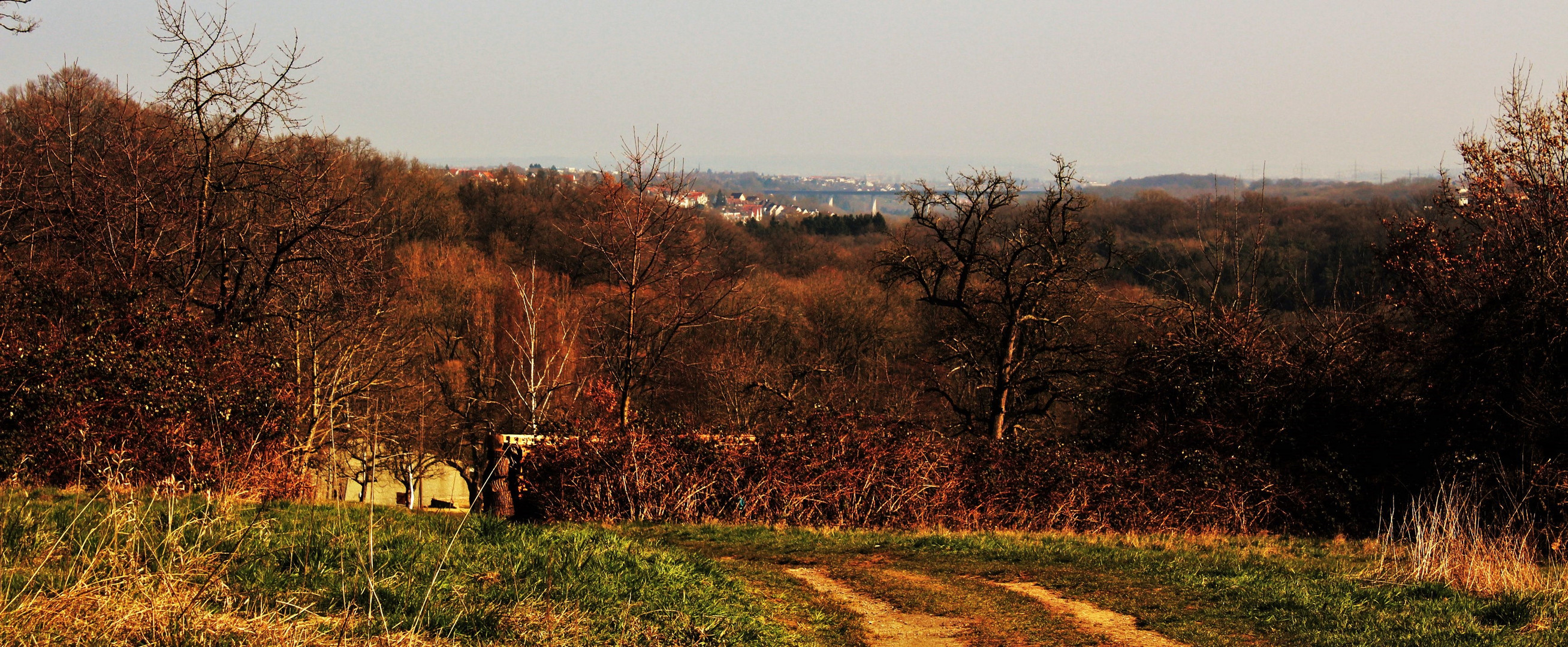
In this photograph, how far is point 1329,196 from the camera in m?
65.8

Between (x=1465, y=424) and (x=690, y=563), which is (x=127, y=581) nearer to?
(x=690, y=563)

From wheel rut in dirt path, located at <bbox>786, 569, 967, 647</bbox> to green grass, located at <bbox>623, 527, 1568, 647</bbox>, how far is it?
17cm

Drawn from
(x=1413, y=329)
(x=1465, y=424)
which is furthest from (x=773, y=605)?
(x=1413, y=329)

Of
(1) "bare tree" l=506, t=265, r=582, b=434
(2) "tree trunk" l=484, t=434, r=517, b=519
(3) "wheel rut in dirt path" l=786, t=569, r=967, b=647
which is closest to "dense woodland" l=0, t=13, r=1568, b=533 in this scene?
(2) "tree trunk" l=484, t=434, r=517, b=519

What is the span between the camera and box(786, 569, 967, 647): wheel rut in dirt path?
6062mm

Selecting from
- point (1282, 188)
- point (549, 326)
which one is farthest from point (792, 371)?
point (1282, 188)

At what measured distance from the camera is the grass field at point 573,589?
461 cm

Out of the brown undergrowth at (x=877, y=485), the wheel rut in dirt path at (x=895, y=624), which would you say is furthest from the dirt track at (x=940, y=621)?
the brown undergrowth at (x=877, y=485)

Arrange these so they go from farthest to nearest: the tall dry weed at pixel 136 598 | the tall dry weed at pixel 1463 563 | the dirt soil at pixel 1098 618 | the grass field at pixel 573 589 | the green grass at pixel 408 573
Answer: the tall dry weed at pixel 1463 563 → the dirt soil at pixel 1098 618 → the green grass at pixel 408 573 → the grass field at pixel 573 589 → the tall dry weed at pixel 136 598

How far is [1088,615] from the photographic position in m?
6.86

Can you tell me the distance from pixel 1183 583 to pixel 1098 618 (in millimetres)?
1465

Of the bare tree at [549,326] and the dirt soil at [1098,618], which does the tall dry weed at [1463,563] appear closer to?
the dirt soil at [1098,618]

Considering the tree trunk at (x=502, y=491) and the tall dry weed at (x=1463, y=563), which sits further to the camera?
the tree trunk at (x=502, y=491)

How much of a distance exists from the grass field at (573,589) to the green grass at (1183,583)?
0.03 m
